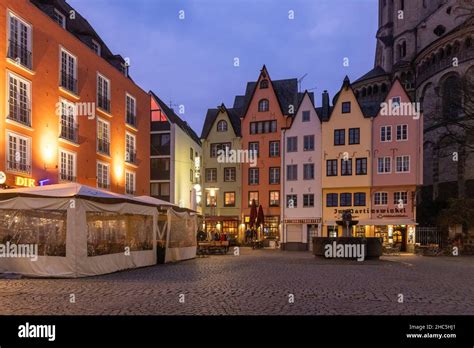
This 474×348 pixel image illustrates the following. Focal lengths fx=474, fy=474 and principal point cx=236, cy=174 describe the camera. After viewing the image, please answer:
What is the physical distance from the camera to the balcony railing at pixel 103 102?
31.7 metres

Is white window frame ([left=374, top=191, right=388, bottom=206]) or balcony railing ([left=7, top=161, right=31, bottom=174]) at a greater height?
balcony railing ([left=7, top=161, right=31, bottom=174])

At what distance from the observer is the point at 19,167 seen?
77.4 ft

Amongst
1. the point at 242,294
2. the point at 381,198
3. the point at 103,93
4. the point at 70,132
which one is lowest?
the point at 242,294

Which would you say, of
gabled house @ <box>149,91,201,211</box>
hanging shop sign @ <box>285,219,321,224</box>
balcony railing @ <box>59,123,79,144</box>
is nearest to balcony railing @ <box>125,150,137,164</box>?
balcony railing @ <box>59,123,79,144</box>

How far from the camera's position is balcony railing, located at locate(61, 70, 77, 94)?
1091 inches

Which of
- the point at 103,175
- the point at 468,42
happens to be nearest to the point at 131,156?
the point at 103,175

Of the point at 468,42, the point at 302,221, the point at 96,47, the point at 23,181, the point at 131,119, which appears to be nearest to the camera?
the point at 23,181

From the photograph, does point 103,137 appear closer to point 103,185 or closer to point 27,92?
point 103,185

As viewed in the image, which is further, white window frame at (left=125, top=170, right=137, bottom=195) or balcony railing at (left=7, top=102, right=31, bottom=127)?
white window frame at (left=125, top=170, right=137, bottom=195)

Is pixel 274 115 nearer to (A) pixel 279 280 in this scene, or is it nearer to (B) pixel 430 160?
(B) pixel 430 160

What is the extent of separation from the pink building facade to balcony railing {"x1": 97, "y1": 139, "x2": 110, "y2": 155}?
76.9 ft

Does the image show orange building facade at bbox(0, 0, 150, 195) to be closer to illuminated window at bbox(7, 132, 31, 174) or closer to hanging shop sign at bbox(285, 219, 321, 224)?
illuminated window at bbox(7, 132, 31, 174)

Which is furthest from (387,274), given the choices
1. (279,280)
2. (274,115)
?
(274,115)

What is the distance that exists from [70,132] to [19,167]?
5370mm
